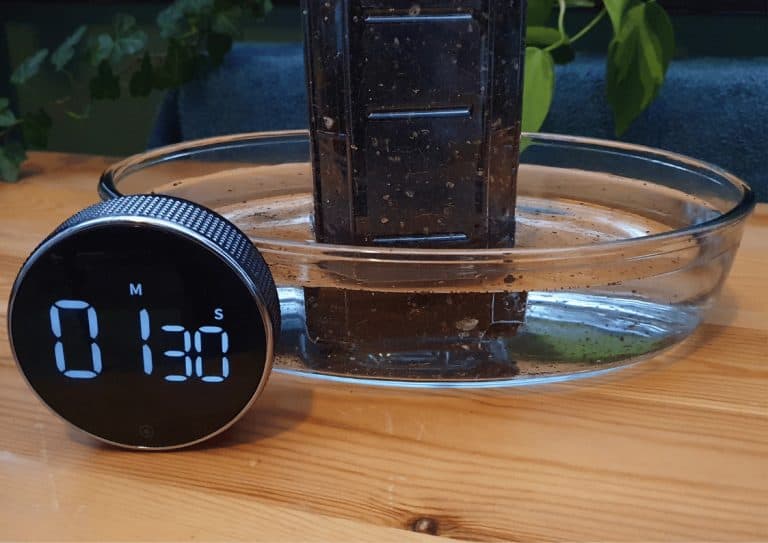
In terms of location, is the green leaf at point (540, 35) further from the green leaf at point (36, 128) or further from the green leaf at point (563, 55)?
the green leaf at point (36, 128)

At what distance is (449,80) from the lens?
16.6 inches

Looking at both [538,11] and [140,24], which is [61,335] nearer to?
[538,11]

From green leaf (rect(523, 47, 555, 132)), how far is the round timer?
374 millimetres

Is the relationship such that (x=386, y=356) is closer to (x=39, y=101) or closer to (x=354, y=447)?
(x=354, y=447)

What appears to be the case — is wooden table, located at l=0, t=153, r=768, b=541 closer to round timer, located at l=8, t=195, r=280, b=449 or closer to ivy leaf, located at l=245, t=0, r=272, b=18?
round timer, located at l=8, t=195, r=280, b=449

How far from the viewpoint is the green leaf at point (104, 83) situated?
0.91m

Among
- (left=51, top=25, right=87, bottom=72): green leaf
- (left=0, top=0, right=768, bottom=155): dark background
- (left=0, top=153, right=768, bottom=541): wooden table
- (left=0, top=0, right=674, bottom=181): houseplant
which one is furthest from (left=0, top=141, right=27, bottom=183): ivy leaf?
(left=0, top=153, right=768, bottom=541): wooden table

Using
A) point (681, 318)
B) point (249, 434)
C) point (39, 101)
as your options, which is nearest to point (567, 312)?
point (681, 318)

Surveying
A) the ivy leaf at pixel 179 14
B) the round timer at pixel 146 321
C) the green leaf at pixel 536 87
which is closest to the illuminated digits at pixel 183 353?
the round timer at pixel 146 321

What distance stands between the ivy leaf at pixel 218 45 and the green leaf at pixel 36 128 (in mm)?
214

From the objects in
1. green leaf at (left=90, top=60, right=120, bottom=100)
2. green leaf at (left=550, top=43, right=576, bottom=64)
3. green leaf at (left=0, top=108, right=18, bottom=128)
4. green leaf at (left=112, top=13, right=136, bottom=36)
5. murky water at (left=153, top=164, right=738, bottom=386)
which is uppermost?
green leaf at (left=112, top=13, right=136, bottom=36)

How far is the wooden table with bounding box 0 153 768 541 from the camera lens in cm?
33

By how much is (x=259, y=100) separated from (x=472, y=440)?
67cm

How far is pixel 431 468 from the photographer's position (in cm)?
36
